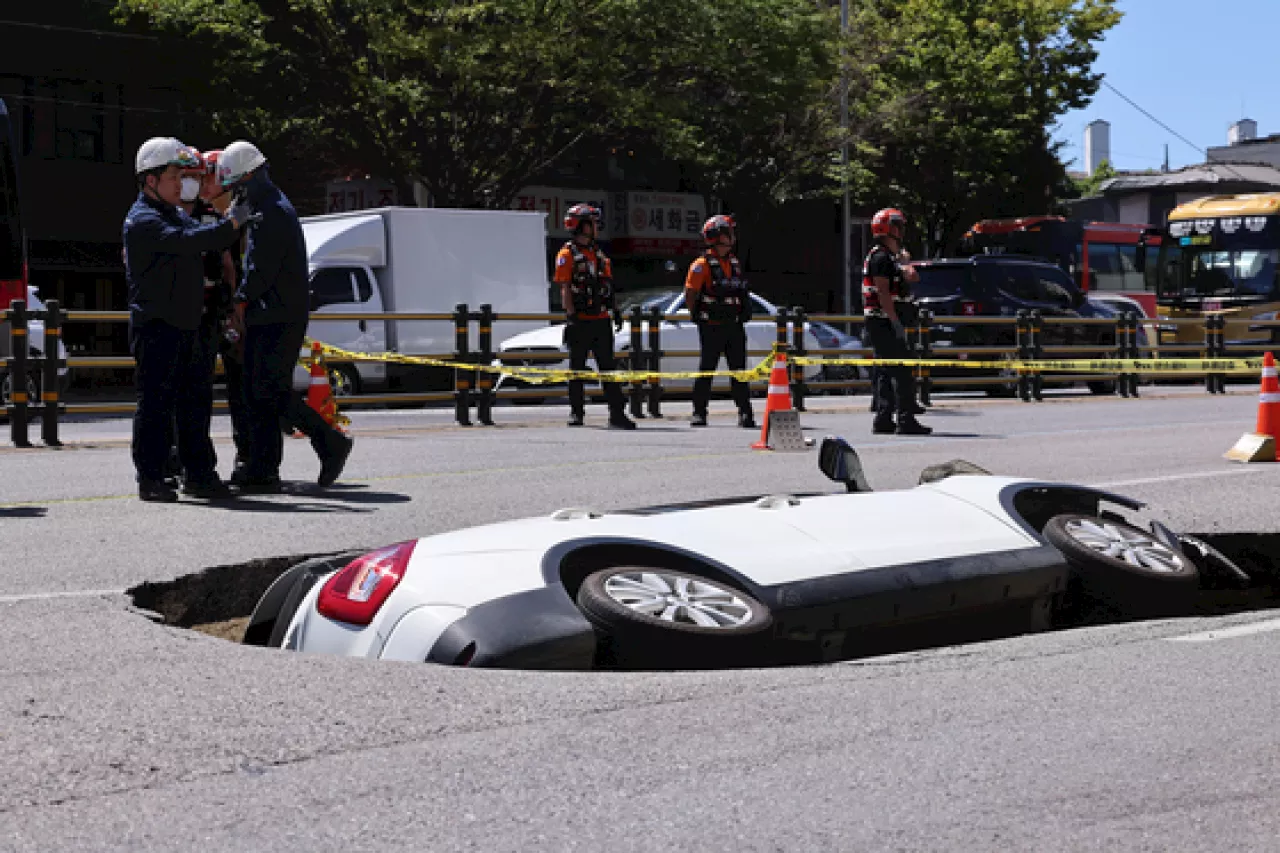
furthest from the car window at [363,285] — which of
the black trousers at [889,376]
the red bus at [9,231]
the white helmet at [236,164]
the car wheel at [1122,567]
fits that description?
the car wheel at [1122,567]

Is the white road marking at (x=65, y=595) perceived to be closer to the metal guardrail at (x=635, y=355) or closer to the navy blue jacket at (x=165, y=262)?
the navy blue jacket at (x=165, y=262)

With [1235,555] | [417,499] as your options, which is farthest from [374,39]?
[1235,555]

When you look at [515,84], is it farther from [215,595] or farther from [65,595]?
[65,595]

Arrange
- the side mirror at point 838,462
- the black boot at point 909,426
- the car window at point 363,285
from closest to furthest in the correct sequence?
the side mirror at point 838,462 < the black boot at point 909,426 < the car window at point 363,285

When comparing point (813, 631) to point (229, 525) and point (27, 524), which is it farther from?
point (27, 524)

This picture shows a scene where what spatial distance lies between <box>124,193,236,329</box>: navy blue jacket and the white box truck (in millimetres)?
13583

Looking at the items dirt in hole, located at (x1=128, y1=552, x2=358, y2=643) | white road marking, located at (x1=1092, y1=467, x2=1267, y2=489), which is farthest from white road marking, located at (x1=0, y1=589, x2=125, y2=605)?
white road marking, located at (x1=1092, y1=467, x2=1267, y2=489)

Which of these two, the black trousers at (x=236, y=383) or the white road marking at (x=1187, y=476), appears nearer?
the black trousers at (x=236, y=383)

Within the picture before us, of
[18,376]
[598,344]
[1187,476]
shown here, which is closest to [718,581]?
[1187,476]

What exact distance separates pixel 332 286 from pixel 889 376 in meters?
11.2

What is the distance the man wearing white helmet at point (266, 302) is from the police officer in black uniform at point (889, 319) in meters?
6.34

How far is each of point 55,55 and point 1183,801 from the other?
32462 millimetres

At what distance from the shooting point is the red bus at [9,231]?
20.8m

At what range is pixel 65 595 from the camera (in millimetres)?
6461
